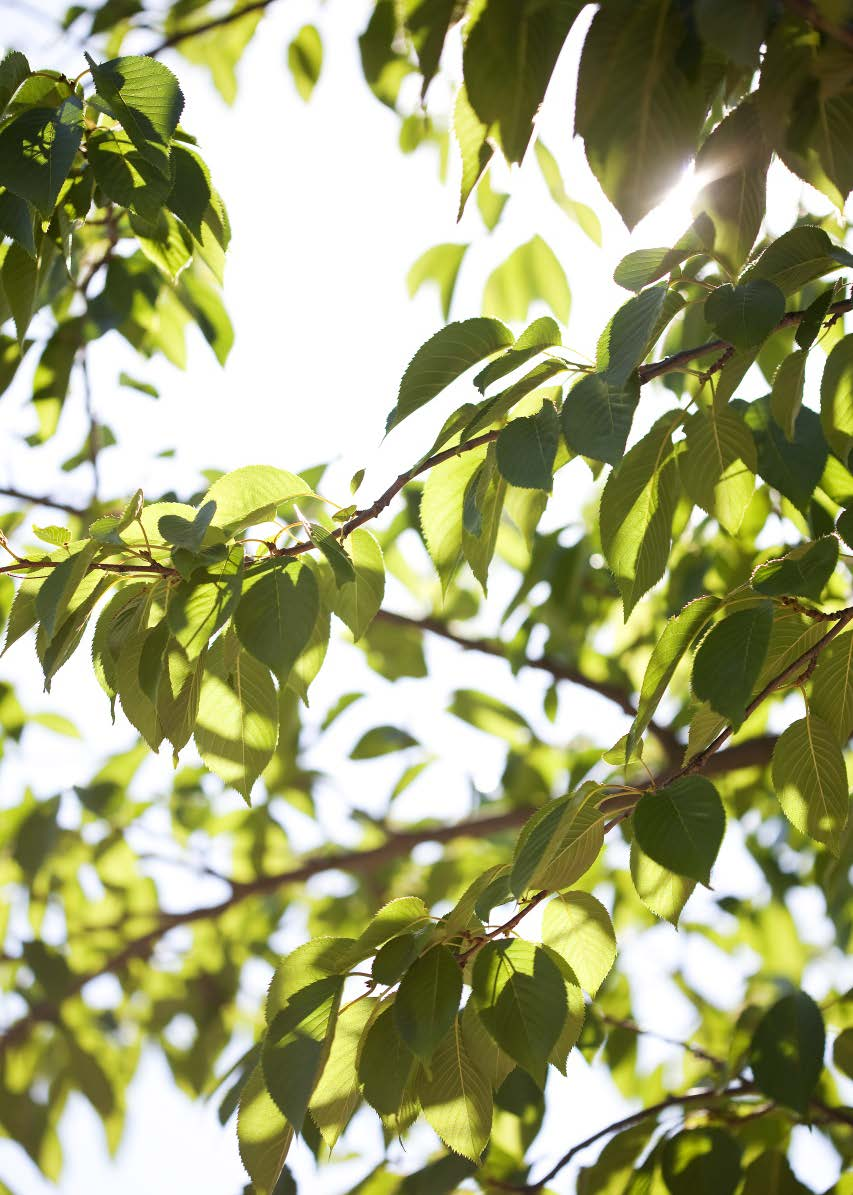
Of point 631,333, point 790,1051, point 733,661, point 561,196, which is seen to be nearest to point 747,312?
point 631,333

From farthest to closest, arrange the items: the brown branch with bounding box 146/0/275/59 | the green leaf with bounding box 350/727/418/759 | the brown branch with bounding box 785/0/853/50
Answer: the green leaf with bounding box 350/727/418/759
the brown branch with bounding box 146/0/275/59
the brown branch with bounding box 785/0/853/50

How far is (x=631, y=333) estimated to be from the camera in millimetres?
492

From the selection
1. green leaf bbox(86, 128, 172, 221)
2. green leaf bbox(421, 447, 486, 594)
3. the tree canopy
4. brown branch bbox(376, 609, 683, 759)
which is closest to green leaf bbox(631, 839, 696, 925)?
the tree canopy

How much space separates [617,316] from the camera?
51 cm

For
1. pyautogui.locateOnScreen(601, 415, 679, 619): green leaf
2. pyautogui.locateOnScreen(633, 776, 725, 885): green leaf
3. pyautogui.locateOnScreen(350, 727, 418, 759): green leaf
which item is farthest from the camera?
pyautogui.locateOnScreen(350, 727, 418, 759): green leaf

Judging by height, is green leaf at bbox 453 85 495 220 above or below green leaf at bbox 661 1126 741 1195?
above

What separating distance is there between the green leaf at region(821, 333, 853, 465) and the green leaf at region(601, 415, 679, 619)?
10cm

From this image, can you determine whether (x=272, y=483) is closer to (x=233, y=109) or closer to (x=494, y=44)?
(x=494, y=44)

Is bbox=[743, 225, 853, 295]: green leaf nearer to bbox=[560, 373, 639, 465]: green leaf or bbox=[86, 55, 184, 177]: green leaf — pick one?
bbox=[560, 373, 639, 465]: green leaf

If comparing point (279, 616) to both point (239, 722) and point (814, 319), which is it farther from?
point (814, 319)

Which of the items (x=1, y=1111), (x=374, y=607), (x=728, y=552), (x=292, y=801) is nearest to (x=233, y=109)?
(x=728, y=552)

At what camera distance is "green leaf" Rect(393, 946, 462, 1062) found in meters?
0.51

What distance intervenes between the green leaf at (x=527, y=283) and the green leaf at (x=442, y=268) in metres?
0.04

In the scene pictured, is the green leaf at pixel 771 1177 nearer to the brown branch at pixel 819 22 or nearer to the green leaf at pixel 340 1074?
the green leaf at pixel 340 1074
